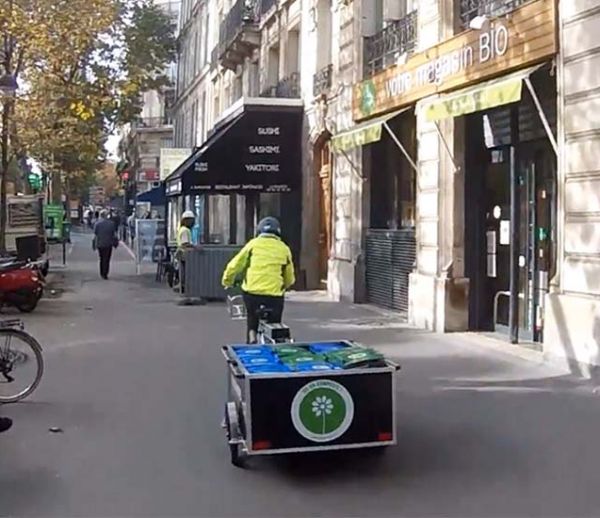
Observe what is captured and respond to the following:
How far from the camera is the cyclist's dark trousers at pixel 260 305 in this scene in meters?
9.69

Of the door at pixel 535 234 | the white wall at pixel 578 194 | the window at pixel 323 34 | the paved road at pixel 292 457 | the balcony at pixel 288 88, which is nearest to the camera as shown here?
the paved road at pixel 292 457

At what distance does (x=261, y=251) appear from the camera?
956 centimetres

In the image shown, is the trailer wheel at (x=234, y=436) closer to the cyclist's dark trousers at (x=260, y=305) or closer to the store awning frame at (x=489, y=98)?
the cyclist's dark trousers at (x=260, y=305)

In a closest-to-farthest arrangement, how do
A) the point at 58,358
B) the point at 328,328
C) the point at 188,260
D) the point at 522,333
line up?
the point at 58,358 < the point at 522,333 < the point at 328,328 < the point at 188,260

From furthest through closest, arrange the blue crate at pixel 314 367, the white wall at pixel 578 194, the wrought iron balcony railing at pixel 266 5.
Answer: the wrought iron balcony railing at pixel 266 5 < the white wall at pixel 578 194 < the blue crate at pixel 314 367

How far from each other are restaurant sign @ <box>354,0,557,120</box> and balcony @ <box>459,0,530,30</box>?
1.05 ft

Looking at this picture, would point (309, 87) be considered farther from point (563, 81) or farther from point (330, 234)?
point (563, 81)

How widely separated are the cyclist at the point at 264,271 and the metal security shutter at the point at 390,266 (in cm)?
670

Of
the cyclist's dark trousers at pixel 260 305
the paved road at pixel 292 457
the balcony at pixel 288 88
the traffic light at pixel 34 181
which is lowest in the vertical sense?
the paved road at pixel 292 457

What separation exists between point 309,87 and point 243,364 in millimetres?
16262

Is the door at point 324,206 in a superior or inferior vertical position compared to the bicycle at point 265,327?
superior

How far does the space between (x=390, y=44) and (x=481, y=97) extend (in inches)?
231

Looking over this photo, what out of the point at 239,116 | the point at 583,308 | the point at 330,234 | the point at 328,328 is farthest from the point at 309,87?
the point at 583,308

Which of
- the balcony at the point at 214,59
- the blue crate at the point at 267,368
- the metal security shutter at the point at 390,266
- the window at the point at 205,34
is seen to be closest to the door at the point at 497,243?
the metal security shutter at the point at 390,266
